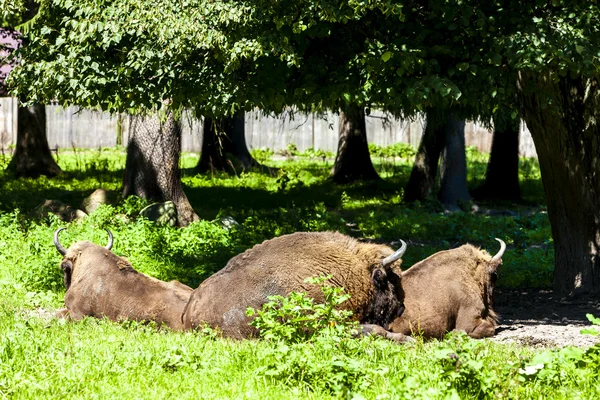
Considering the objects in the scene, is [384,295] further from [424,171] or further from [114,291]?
[424,171]

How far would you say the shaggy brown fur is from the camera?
9703 millimetres

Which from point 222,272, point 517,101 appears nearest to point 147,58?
point 222,272

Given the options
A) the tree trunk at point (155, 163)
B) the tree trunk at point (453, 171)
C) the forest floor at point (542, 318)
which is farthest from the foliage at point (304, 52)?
the tree trunk at point (453, 171)

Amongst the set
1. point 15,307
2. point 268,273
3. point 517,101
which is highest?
point 517,101

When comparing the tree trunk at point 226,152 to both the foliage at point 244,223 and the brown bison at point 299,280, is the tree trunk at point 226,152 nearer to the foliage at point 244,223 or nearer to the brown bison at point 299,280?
the foliage at point 244,223

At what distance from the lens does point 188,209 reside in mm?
17625

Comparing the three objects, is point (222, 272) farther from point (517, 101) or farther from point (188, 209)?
point (188, 209)

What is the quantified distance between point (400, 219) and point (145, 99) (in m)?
9.19

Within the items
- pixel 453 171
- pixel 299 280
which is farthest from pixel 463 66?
pixel 453 171

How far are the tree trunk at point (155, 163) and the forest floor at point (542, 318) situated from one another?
6935mm

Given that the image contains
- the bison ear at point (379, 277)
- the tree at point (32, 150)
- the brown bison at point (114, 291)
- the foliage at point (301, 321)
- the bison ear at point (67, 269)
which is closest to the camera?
the foliage at point (301, 321)

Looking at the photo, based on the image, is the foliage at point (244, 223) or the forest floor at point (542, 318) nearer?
the forest floor at point (542, 318)

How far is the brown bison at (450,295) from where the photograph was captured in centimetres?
945

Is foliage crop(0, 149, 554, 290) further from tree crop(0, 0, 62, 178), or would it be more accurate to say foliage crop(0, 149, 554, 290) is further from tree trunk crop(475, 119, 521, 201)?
tree trunk crop(475, 119, 521, 201)
